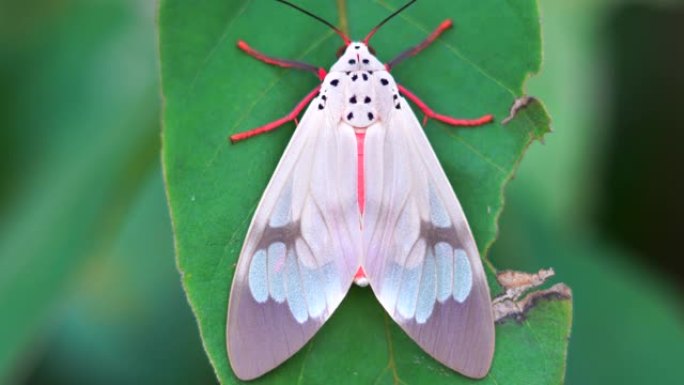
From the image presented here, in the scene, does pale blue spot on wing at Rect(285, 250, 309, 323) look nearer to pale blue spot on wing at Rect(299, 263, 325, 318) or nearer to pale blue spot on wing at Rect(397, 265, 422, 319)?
pale blue spot on wing at Rect(299, 263, 325, 318)

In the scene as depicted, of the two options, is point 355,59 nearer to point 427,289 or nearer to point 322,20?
point 322,20

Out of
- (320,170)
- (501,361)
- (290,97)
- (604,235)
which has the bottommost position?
(604,235)

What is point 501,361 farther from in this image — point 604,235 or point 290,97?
point 604,235

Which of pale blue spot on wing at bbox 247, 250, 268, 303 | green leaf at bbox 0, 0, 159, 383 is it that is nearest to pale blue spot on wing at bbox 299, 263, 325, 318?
pale blue spot on wing at bbox 247, 250, 268, 303

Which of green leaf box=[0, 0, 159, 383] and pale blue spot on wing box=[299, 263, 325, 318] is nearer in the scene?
pale blue spot on wing box=[299, 263, 325, 318]

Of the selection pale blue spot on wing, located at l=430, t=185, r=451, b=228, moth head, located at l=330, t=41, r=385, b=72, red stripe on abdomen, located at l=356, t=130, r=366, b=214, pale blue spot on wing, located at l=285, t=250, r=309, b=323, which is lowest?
pale blue spot on wing, located at l=285, t=250, r=309, b=323

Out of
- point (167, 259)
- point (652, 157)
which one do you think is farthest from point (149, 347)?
point (652, 157)

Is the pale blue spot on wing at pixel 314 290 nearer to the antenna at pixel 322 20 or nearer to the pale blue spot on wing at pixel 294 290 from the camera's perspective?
the pale blue spot on wing at pixel 294 290
